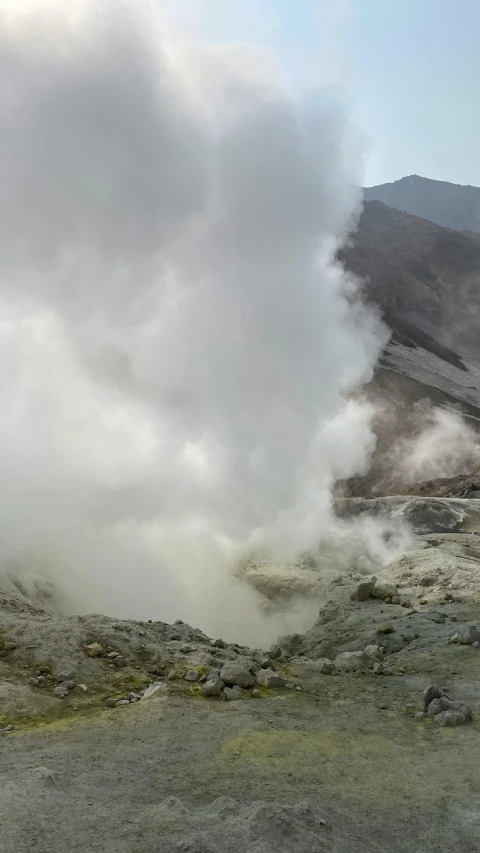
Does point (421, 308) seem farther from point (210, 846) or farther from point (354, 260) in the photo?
point (210, 846)

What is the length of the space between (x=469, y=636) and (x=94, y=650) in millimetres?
6143

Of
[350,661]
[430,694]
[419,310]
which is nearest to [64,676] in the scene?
[350,661]

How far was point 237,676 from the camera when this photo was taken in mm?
8258

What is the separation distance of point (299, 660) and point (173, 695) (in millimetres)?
2996

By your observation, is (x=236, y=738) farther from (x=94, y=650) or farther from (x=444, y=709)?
(x=94, y=650)

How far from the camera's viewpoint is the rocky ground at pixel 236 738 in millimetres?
4457

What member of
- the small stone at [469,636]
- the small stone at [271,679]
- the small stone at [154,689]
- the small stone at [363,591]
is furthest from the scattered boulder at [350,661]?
the small stone at [363,591]

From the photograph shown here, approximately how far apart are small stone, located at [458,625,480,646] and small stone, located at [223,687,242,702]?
4.24 metres

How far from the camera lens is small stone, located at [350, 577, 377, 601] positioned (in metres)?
13.9

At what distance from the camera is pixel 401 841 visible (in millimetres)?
4523

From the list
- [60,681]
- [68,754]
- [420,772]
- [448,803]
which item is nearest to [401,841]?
[448,803]

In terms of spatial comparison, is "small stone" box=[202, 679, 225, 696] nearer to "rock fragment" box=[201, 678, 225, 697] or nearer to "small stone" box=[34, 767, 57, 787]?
"rock fragment" box=[201, 678, 225, 697]

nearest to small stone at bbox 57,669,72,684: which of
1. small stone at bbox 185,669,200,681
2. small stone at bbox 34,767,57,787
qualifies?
small stone at bbox 185,669,200,681

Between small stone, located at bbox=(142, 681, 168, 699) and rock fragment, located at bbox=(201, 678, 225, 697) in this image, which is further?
rock fragment, located at bbox=(201, 678, 225, 697)
